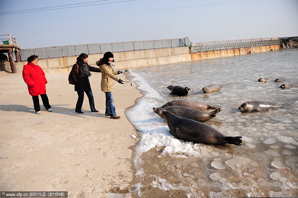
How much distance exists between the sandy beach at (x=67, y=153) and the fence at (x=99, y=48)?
2282cm

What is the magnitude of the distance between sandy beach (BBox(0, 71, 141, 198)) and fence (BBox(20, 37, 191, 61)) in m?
22.8

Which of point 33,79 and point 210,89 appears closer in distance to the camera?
point 33,79

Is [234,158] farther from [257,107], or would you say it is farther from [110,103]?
[110,103]

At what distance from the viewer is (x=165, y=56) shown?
3275 cm

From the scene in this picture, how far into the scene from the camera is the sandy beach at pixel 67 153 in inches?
112

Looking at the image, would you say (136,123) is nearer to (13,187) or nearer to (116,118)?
(116,118)

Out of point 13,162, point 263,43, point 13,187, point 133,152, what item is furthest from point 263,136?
point 263,43

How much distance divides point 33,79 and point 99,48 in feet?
81.2

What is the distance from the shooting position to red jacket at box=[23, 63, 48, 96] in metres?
6.07

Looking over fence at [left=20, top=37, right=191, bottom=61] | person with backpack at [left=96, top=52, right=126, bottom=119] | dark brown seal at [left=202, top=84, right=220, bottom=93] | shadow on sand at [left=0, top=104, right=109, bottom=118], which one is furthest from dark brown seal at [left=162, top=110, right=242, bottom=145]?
fence at [left=20, top=37, right=191, bottom=61]

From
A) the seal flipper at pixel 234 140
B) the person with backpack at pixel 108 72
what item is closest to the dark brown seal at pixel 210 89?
the person with backpack at pixel 108 72

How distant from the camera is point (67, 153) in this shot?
12.2ft

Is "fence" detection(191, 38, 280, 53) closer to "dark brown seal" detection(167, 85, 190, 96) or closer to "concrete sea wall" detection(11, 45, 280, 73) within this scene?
"concrete sea wall" detection(11, 45, 280, 73)

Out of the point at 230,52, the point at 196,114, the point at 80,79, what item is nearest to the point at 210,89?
the point at 196,114
